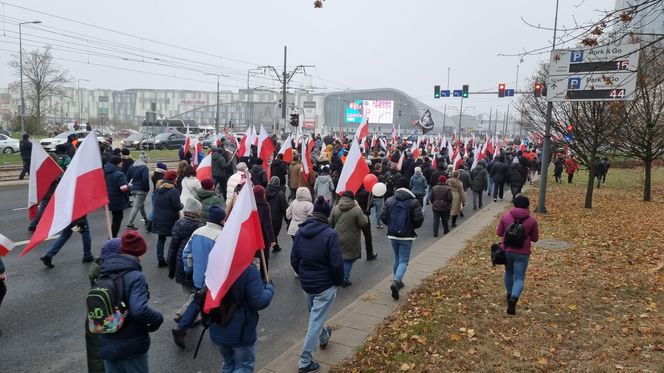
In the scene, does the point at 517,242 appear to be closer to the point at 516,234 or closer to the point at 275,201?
the point at 516,234

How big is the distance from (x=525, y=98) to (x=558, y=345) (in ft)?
88.3

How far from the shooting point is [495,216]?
49.6 feet

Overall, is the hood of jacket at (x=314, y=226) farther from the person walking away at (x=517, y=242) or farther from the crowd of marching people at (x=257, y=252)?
the person walking away at (x=517, y=242)

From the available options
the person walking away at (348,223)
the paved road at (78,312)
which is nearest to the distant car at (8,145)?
the paved road at (78,312)

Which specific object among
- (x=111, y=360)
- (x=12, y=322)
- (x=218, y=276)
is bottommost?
(x=12, y=322)

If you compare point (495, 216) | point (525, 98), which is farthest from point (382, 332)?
point (525, 98)

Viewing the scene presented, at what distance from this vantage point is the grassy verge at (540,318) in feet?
17.2

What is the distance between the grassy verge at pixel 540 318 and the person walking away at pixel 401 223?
439 mm

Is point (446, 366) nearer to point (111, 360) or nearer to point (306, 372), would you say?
point (306, 372)

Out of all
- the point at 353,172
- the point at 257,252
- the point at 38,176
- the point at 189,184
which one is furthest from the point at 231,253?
the point at 353,172

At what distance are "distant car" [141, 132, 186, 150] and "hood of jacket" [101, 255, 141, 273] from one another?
35.9 metres

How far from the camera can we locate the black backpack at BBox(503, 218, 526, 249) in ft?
20.5

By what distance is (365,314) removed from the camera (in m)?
6.64

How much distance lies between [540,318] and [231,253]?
4.57 meters
